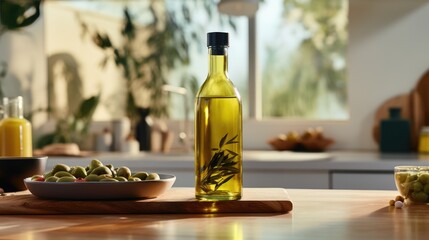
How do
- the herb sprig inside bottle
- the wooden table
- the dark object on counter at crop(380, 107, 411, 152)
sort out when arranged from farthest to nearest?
the dark object on counter at crop(380, 107, 411, 152)
the herb sprig inside bottle
the wooden table

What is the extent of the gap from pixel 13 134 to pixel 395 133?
2.02 meters

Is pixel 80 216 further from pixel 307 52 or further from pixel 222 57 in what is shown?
pixel 307 52

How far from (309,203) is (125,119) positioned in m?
2.46

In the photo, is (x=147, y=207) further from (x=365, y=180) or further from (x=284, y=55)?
(x=284, y=55)

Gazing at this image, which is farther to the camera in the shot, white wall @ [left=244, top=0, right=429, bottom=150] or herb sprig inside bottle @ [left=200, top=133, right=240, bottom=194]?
white wall @ [left=244, top=0, right=429, bottom=150]

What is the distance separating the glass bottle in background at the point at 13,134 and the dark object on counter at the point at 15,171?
29 cm

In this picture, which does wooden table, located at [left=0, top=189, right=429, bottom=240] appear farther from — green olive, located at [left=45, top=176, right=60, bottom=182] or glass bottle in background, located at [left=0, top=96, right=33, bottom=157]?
glass bottle in background, located at [left=0, top=96, right=33, bottom=157]

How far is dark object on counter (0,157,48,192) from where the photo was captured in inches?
63.3

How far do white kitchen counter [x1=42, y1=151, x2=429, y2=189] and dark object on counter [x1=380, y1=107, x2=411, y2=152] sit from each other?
0.89ft

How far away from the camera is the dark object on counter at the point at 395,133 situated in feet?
11.0

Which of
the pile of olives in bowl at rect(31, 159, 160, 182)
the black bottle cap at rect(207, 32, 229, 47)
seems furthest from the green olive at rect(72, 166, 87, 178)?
the black bottle cap at rect(207, 32, 229, 47)

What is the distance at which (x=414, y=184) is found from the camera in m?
1.46

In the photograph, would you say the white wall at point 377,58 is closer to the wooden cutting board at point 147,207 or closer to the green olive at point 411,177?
the green olive at point 411,177

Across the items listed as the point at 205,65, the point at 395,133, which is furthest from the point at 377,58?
the point at 205,65
